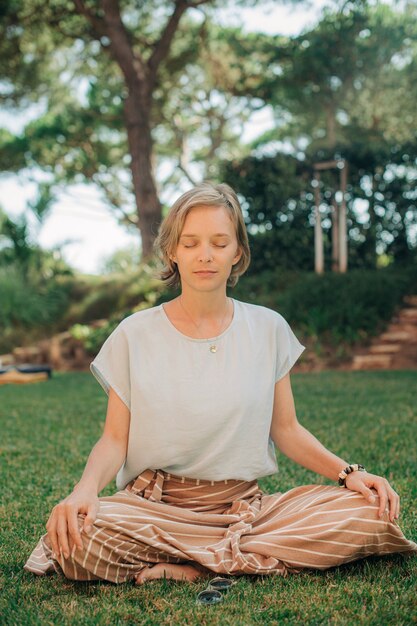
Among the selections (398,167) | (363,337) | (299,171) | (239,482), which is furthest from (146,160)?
(239,482)

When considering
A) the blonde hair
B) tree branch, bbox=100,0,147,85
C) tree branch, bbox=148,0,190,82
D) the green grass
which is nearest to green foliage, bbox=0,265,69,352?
tree branch, bbox=100,0,147,85

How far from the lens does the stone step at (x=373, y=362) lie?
9.39m

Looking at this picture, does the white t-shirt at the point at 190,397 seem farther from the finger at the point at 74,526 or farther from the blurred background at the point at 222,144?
the blurred background at the point at 222,144

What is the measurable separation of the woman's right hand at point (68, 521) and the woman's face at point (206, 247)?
0.80 meters

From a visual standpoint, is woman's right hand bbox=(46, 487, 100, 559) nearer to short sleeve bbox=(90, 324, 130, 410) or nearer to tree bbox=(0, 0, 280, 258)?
short sleeve bbox=(90, 324, 130, 410)

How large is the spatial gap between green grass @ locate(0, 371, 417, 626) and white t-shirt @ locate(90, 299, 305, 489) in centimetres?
39

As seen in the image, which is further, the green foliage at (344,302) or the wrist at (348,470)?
the green foliage at (344,302)

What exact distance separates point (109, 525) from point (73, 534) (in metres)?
0.15

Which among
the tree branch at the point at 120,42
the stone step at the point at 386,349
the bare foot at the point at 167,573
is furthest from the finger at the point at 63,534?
the tree branch at the point at 120,42

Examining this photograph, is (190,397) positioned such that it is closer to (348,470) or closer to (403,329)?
(348,470)

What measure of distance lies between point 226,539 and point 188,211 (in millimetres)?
1063

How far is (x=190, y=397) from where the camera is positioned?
2.53 meters

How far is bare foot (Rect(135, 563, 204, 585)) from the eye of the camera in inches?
94.0

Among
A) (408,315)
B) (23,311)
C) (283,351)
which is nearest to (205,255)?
(283,351)
